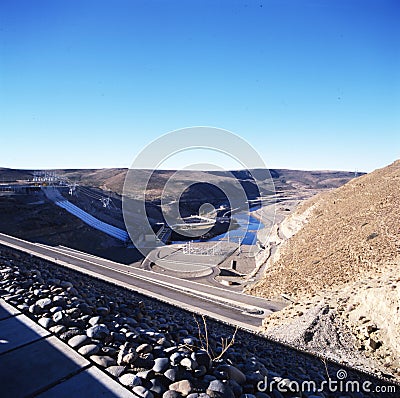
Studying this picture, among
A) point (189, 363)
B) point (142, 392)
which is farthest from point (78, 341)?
point (189, 363)

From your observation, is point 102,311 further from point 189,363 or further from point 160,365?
point 189,363

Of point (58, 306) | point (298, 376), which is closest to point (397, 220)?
point (298, 376)

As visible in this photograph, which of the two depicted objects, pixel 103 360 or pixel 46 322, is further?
pixel 46 322

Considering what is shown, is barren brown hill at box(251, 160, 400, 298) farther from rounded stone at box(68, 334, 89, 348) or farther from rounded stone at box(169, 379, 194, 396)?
rounded stone at box(68, 334, 89, 348)

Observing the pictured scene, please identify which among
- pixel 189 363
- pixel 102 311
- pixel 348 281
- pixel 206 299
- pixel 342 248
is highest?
pixel 189 363

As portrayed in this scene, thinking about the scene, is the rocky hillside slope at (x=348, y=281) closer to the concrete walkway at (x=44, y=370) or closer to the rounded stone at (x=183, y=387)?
the rounded stone at (x=183, y=387)

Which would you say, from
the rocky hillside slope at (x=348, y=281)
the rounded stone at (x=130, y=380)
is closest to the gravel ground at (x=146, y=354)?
the rounded stone at (x=130, y=380)

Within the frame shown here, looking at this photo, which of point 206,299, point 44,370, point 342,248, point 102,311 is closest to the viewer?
point 44,370
